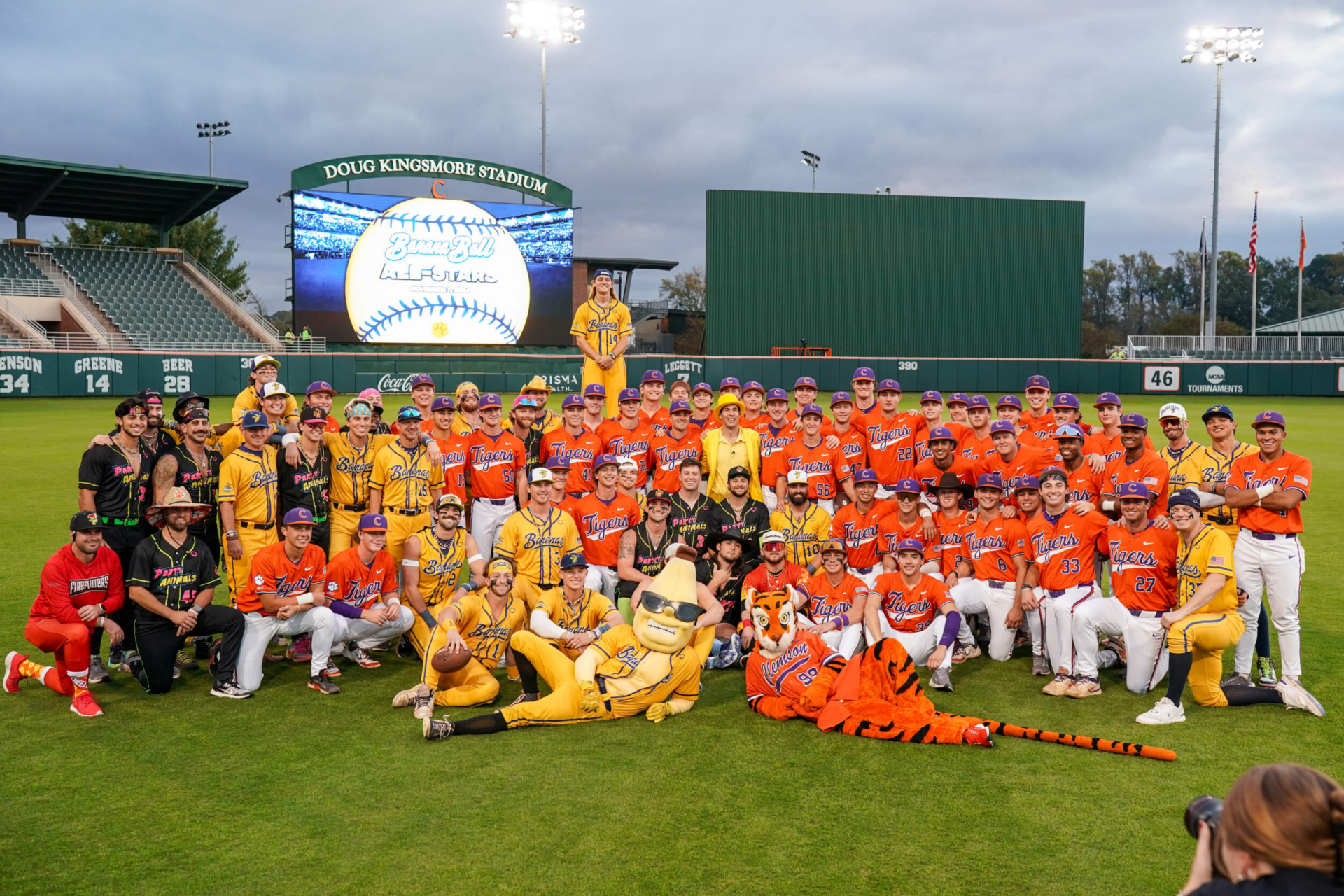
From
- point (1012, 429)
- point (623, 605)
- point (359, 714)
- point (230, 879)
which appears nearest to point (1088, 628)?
point (1012, 429)

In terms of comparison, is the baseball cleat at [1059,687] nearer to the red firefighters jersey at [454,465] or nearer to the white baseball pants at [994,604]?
the white baseball pants at [994,604]

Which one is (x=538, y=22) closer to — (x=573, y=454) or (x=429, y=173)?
(x=429, y=173)

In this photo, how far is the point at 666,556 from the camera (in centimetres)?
768

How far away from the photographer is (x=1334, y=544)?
38.2 ft

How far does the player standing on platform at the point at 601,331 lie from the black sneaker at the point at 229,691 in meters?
5.14

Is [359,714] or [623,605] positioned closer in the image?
[359,714]

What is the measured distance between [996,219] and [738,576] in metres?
38.9

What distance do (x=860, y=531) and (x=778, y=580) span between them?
108 centimetres

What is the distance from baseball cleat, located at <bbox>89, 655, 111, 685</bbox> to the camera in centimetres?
712

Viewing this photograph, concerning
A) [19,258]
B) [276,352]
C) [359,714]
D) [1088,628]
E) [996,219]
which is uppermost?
[996,219]

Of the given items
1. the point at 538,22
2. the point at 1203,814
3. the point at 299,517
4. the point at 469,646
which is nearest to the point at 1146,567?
the point at 1203,814

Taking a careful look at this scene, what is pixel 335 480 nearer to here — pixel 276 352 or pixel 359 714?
pixel 359 714

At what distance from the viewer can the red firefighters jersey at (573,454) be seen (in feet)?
29.7

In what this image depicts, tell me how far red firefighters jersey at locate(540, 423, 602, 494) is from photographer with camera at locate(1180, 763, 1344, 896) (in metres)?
7.12
